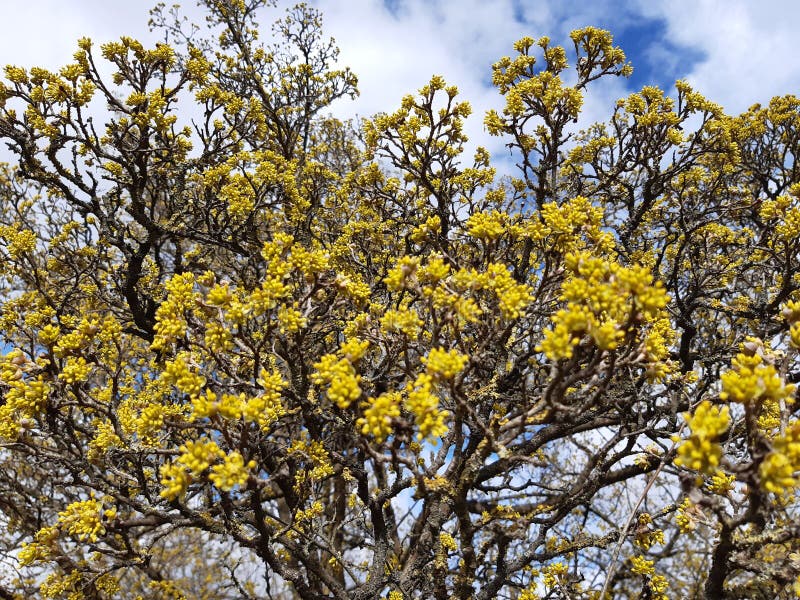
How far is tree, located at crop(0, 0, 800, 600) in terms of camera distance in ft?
8.99

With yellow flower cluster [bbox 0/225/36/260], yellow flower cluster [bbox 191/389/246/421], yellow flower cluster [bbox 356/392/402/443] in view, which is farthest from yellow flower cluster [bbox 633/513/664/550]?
yellow flower cluster [bbox 0/225/36/260]

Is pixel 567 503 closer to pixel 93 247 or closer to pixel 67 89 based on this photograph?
pixel 67 89

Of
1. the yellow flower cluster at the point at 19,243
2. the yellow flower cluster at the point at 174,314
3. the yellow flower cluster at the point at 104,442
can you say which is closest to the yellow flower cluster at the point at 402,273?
the yellow flower cluster at the point at 174,314

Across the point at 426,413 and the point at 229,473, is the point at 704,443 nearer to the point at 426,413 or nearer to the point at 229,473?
the point at 426,413

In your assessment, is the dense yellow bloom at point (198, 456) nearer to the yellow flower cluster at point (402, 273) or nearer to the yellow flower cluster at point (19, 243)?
the yellow flower cluster at point (402, 273)

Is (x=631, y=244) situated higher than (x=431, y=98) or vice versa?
(x=431, y=98)

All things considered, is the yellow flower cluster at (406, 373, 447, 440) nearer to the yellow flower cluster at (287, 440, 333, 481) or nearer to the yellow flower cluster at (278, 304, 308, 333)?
the yellow flower cluster at (278, 304, 308, 333)

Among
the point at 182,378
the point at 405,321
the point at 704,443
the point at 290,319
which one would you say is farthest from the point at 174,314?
the point at 704,443

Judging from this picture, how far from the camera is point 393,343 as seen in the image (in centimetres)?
373

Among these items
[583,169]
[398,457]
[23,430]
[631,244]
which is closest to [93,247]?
[23,430]

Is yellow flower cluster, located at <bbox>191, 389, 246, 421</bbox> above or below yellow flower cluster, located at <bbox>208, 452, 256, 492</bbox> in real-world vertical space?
above

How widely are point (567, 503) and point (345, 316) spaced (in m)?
2.67

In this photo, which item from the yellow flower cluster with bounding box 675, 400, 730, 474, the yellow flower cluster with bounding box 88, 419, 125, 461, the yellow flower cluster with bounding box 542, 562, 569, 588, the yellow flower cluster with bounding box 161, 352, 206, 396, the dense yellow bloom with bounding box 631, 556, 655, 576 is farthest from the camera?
the yellow flower cluster with bounding box 542, 562, 569, 588

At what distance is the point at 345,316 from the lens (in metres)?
4.79
